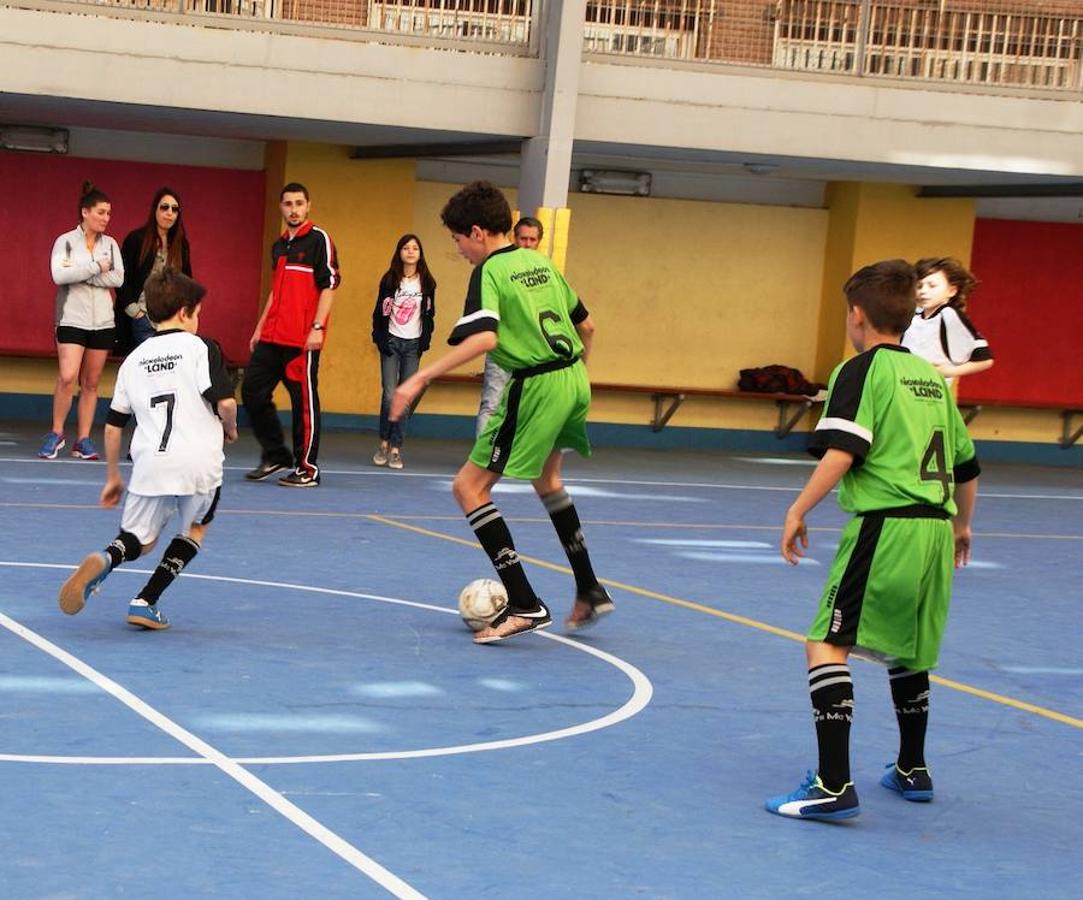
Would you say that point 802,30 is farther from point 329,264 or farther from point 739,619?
point 739,619

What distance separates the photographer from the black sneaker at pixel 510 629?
7828 mm

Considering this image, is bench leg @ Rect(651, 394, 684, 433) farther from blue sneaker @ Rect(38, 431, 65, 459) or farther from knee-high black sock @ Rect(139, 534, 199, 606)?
knee-high black sock @ Rect(139, 534, 199, 606)

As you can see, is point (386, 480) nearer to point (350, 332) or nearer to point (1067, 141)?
point (350, 332)

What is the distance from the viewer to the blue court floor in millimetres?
4898

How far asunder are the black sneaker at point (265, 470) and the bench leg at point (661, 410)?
5.93m

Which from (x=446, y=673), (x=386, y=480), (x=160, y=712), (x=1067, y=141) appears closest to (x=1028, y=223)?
(x=1067, y=141)

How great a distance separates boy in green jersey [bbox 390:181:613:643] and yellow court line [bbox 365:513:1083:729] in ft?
3.81

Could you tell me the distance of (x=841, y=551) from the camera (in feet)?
18.5

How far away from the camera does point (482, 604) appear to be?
7.94 m

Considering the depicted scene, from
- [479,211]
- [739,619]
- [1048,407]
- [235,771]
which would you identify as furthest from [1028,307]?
[235,771]

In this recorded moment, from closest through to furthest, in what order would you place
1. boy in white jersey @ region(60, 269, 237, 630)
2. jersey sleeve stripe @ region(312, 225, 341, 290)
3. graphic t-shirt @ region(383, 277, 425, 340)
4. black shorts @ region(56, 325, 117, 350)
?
boy in white jersey @ region(60, 269, 237, 630) < jersey sleeve stripe @ region(312, 225, 341, 290) < black shorts @ region(56, 325, 117, 350) < graphic t-shirt @ region(383, 277, 425, 340)

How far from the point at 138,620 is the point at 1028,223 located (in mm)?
13895

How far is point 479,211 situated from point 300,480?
5306 millimetres

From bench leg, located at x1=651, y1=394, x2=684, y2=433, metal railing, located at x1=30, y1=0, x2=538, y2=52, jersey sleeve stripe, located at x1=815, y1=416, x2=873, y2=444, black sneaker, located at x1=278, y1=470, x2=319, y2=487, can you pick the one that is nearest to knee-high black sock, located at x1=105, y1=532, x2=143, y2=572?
jersey sleeve stripe, located at x1=815, y1=416, x2=873, y2=444
